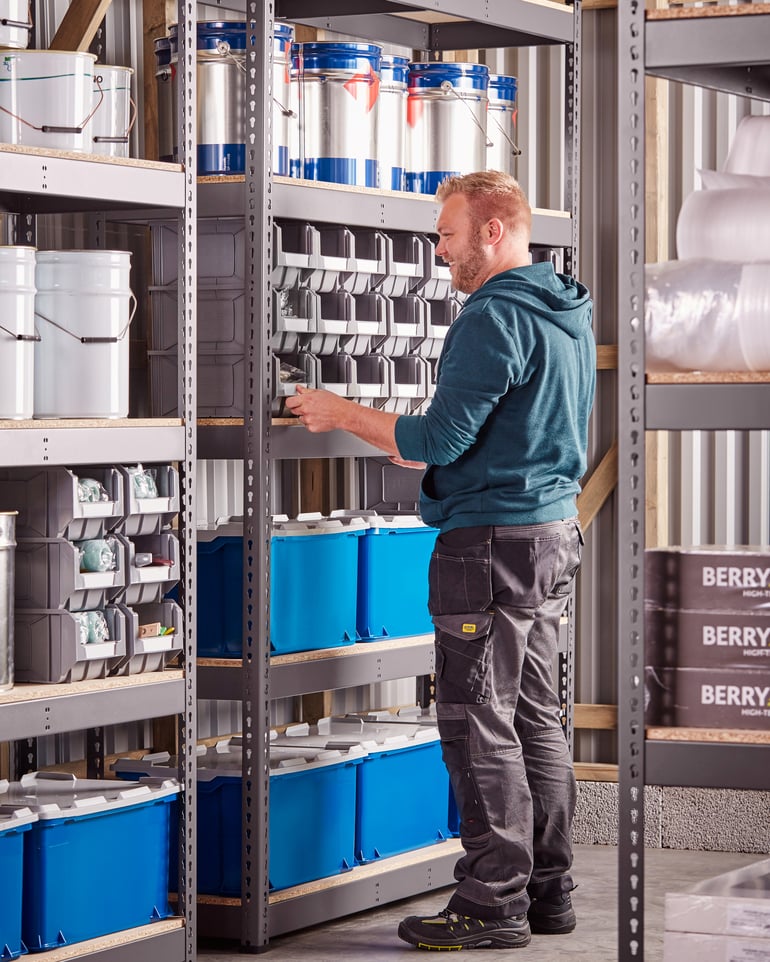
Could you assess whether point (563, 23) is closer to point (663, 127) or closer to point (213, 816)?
point (663, 127)

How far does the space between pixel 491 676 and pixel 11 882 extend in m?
1.55

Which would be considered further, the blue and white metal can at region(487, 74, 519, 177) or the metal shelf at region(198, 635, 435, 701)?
the blue and white metal can at region(487, 74, 519, 177)

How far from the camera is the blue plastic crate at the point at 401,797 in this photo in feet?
17.4

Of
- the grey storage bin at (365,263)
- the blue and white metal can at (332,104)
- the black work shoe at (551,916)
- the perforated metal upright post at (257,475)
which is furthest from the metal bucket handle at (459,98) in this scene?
the black work shoe at (551,916)

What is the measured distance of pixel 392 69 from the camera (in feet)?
17.6

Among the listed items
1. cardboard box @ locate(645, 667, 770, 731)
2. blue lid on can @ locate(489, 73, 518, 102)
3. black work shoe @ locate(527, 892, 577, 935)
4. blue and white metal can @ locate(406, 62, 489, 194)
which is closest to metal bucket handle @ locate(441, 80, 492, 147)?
blue and white metal can @ locate(406, 62, 489, 194)

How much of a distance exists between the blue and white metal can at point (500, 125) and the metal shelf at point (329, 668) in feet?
5.91

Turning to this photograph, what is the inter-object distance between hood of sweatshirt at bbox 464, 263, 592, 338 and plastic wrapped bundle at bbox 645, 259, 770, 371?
5.79 ft

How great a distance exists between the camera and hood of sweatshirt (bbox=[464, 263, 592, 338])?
4.68 meters

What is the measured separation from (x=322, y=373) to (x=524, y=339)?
926mm

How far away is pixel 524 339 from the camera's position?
464 centimetres

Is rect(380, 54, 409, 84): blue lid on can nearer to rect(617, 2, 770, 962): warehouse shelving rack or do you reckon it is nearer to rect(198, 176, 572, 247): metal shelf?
rect(198, 176, 572, 247): metal shelf

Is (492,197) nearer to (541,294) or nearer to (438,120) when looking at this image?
(541,294)

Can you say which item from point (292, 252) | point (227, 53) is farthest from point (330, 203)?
point (227, 53)
